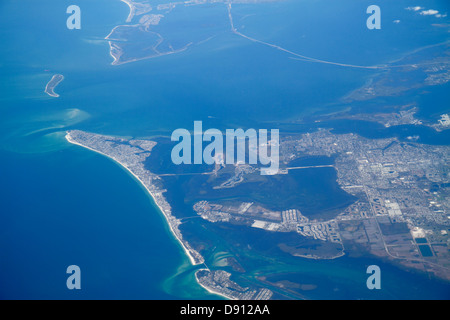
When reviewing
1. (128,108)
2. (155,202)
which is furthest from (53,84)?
(155,202)

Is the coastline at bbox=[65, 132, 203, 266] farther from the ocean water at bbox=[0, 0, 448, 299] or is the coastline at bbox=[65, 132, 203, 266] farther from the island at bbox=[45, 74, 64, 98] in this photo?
the island at bbox=[45, 74, 64, 98]

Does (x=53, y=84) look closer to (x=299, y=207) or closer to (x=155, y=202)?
(x=155, y=202)

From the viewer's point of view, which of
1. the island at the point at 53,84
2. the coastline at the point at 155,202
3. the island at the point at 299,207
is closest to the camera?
the island at the point at 299,207

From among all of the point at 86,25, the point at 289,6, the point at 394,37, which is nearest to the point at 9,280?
the point at 86,25

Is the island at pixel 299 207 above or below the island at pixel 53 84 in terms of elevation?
below

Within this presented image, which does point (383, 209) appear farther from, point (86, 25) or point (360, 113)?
Answer: point (86, 25)

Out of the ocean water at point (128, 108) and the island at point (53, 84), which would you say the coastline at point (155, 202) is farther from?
the island at point (53, 84)

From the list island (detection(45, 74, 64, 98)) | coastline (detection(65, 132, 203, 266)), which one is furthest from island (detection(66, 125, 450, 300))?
island (detection(45, 74, 64, 98))

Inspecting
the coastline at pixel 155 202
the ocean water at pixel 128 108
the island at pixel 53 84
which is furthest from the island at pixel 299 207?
the island at pixel 53 84

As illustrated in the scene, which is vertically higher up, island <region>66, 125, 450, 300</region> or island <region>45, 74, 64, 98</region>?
Answer: island <region>45, 74, 64, 98</region>
